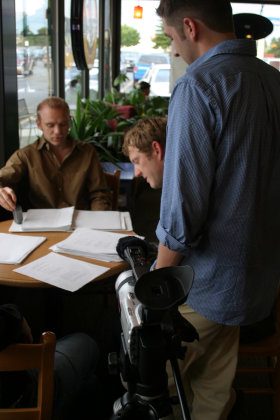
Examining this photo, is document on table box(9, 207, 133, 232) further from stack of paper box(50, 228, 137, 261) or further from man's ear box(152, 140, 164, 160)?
man's ear box(152, 140, 164, 160)

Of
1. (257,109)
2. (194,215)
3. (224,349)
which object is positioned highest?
(257,109)

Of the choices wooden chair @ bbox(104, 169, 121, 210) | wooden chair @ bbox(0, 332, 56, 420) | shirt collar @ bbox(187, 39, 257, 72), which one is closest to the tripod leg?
wooden chair @ bbox(0, 332, 56, 420)

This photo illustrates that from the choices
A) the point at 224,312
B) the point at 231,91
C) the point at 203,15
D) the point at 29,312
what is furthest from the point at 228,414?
the point at 29,312

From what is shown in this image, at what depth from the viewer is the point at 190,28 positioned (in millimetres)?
988

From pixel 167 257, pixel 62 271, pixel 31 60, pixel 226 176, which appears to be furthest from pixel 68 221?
pixel 31 60

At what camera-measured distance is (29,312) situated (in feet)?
8.47

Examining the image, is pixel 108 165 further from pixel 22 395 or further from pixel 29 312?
pixel 22 395

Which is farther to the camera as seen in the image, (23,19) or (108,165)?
(108,165)

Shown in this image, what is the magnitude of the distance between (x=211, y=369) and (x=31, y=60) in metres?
2.86

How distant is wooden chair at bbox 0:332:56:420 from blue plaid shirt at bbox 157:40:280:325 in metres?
0.37

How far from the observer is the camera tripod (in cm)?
60

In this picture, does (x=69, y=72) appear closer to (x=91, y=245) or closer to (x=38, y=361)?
(x=91, y=245)

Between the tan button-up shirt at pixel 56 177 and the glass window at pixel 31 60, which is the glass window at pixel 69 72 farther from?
the tan button-up shirt at pixel 56 177

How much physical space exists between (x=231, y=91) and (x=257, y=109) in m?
0.07
